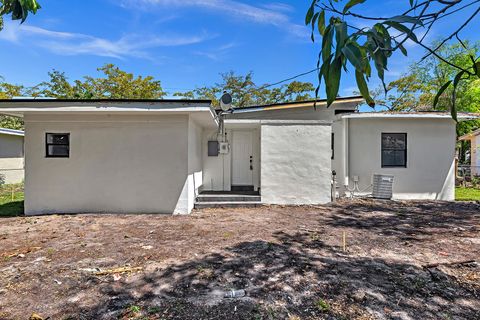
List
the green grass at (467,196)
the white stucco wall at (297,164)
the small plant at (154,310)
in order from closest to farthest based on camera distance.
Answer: the small plant at (154,310) → the white stucco wall at (297,164) → the green grass at (467,196)

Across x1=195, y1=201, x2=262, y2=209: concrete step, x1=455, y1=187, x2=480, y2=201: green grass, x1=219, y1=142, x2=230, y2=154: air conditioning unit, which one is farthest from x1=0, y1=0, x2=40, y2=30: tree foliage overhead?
x1=455, y1=187, x2=480, y2=201: green grass

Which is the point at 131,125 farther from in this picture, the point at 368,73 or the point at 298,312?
the point at 368,73

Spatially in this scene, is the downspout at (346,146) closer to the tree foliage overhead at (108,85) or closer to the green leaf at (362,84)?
the green leaf at (362,84)

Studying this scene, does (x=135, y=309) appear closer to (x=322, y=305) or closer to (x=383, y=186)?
(x=322, y=305)

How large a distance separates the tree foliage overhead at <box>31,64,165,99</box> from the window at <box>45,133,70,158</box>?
1711cm

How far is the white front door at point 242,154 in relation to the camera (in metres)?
10.6

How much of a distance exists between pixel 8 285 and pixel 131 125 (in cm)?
489

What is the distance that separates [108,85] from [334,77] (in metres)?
26.5

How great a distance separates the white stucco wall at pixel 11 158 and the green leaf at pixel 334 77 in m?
18.5

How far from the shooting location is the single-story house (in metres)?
7.45

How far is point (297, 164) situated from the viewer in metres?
8.88

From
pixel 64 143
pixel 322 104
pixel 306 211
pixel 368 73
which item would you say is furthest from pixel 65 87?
pixel 368 73

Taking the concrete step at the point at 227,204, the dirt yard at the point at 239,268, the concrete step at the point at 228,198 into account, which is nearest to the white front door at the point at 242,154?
the concrete step at the point at 228,198

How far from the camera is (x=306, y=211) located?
7.99 metres
